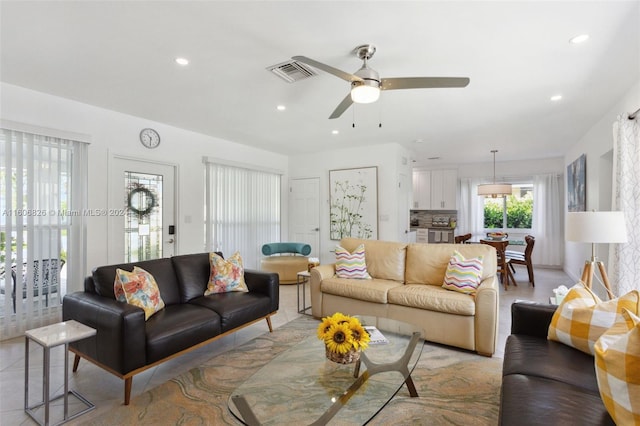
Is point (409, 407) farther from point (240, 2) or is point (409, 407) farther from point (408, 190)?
point (408, 190)

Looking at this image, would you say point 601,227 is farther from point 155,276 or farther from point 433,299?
point 155,276

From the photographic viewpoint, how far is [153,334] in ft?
7.20

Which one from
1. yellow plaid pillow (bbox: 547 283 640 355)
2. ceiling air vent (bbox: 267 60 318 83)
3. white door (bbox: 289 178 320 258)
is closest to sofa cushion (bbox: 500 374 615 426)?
yellow plaid pillow (bbox: 547 283 640 355)

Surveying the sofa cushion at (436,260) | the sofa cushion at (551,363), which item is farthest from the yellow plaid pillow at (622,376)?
the sofa cushion at (436,260)

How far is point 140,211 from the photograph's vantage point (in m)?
4.16

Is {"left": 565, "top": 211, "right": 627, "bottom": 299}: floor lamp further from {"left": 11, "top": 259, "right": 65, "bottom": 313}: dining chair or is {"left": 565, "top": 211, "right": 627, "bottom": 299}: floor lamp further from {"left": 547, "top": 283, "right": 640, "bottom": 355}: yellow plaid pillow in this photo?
{"left": 11, "top": 259, "right": 65, "bottom": 313}: dining chair

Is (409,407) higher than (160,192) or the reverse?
the reverse

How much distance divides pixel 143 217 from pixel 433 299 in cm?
376

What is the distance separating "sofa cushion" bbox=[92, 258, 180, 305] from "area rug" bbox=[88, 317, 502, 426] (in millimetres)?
739

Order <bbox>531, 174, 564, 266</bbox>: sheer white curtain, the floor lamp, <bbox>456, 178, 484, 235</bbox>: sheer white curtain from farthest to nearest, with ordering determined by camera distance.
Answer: <bbox>456, 178, 484, 235</bbox>: sheer white curtain < <bbox>531, 174, 564, 266</bbox>: sheer white curtain < the floor lamp

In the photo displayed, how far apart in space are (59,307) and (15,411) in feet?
5.69

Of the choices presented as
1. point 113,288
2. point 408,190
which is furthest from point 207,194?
point 408,190

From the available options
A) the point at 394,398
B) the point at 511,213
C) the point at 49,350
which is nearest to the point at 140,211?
the point at 49,350

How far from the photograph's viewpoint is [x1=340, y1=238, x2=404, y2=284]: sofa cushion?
370 cm
